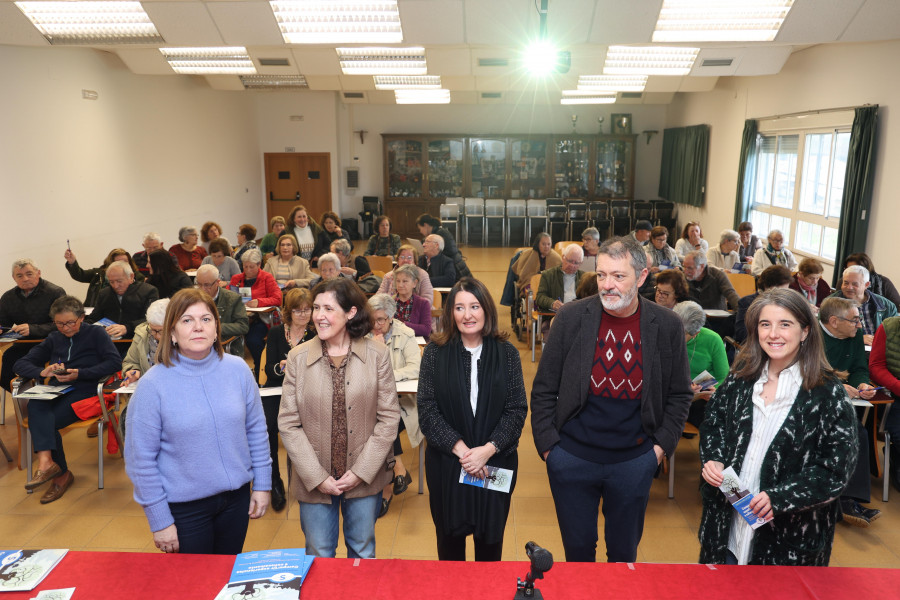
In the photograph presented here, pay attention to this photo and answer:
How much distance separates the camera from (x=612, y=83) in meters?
11.5

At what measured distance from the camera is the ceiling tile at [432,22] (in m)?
6.21

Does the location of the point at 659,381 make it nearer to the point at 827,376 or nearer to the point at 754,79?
the point at 827,376

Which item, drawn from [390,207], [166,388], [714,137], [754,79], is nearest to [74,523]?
[166,388]

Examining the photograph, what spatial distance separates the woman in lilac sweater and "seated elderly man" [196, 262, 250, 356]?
9.88ft

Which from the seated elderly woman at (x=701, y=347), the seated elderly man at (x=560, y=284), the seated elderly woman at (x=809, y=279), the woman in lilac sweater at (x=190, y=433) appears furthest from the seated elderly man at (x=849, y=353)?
the woman in lilac sweater at (x=190, y=433)

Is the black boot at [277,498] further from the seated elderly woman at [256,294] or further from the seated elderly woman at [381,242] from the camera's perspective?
the seated elderly woman at [381,242]

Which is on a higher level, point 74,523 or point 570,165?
point 570,165

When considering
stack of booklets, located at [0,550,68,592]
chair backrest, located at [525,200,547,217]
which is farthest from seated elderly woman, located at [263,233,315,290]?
chair backrest, located at [525,200,547,217]

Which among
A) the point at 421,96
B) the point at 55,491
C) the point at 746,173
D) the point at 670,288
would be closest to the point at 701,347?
the point at 670,288

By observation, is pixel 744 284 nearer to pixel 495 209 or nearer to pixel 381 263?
pixel 381 263

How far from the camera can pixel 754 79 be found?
11.0 metres

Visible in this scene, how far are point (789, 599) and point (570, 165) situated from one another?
16.2 meters

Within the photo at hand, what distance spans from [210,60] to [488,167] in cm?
955

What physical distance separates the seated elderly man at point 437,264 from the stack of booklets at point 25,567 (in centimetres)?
541
